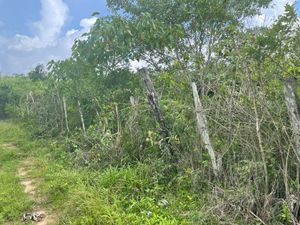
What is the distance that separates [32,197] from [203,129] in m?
2.76

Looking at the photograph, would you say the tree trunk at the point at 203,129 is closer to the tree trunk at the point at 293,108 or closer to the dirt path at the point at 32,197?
the tree trunk at the point at 293,108

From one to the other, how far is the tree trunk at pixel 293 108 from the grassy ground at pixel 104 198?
A: 3.90ft

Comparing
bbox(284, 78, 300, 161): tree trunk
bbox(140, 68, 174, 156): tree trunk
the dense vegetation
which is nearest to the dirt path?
the dense vegetation

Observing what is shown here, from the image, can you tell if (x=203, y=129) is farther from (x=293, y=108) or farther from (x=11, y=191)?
(x=11, y=191)

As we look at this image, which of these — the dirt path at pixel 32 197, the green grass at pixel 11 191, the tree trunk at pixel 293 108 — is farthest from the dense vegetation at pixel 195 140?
the green grass at pixel 11 191

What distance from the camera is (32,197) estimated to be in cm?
548

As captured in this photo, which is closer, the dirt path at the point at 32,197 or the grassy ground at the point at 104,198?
the grassy ground at the point at 104,198

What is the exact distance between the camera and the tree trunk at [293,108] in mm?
3605

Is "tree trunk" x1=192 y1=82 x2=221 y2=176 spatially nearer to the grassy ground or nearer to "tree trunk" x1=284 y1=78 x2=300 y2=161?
the grassy ground

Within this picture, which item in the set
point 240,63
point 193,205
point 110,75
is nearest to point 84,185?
point 193,205

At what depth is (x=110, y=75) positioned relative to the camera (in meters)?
9.22

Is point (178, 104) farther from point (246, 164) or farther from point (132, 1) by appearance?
point (132, 1)

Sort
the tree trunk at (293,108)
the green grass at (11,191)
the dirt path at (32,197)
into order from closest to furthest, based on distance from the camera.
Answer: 1. the tree trunk at (293,108)
2. the dirt path at (32,197)
3. the green grass at (11,191)

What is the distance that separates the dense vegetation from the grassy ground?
2 cm
